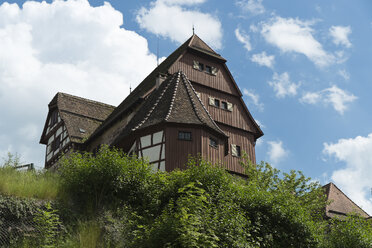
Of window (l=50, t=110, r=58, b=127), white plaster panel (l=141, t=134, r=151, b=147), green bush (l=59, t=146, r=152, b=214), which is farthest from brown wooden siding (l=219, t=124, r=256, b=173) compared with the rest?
window (l=50, t=110, r=58, b=127)

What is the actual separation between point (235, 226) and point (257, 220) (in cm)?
191

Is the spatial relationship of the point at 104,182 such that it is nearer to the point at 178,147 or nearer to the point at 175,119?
the point at 178,147

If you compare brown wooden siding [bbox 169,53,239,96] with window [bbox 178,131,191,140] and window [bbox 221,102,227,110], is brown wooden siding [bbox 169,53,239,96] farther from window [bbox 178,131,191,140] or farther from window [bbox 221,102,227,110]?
window [bbox 178,131,191,140]

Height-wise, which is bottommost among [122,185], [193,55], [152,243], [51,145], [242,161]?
[152,243]

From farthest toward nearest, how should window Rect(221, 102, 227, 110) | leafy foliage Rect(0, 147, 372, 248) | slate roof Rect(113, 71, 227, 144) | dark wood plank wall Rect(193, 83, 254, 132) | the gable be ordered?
window Rect(221, 102, 227, 110) → the gable → dark wood plank wall Rect(193, 83, 254, 132) → slate roof Rect(113, 71, 227, 144) → leafy foliage Rect(0, 147, 372, 248)

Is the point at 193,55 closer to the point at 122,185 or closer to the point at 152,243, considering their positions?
the point at 122,185

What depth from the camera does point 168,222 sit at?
36.6 feet

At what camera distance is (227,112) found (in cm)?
2855

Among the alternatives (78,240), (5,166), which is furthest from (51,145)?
(78,240)

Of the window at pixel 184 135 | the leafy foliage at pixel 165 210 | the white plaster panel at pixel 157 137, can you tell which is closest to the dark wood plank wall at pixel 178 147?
the window at pixel 184 135

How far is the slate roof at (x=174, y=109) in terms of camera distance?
21328 mm

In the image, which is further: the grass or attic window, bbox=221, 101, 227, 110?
attic window, bbox=221, 101, 227, 110

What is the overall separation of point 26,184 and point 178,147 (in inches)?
329

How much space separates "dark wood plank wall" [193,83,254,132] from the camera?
2789 centimetres
